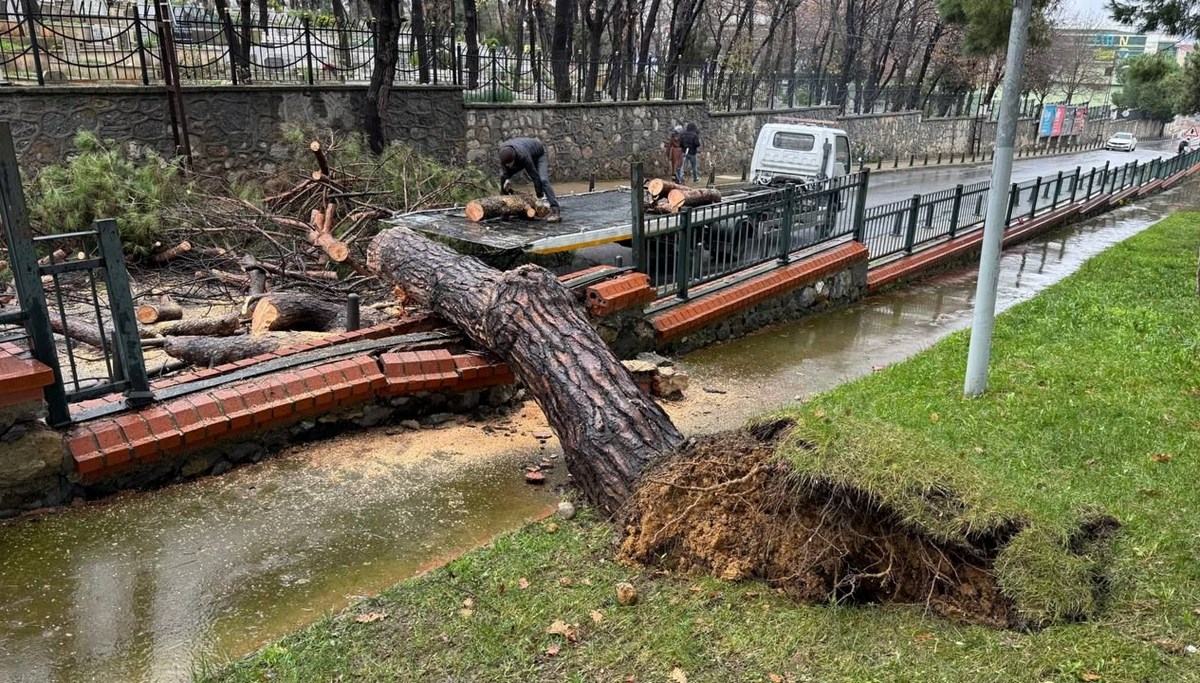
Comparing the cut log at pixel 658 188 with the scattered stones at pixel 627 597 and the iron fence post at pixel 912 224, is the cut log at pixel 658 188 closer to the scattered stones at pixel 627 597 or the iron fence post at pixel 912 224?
the iron fence post at pixel 912 224

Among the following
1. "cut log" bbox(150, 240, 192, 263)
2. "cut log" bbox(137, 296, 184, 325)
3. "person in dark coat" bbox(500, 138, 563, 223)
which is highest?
"person in dark coat" bbox(500, 138, 563, 223)

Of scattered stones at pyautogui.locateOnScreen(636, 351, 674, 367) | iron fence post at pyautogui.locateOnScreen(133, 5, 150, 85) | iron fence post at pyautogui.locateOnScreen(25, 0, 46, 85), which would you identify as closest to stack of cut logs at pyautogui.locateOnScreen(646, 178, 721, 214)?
scattered stones at pyautogui.locateOnScreen(636, 351, 674, 367)

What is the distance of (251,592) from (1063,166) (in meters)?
44.6

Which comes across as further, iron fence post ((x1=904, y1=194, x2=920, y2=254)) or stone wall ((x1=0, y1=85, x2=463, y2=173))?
stone wall ((x1=0, y1=85, x2=463, y2=173))

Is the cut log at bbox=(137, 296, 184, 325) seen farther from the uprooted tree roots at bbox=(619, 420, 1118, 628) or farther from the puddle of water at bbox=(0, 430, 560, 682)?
the uprooted tree roots at bbox=(619, 420, 1118, 628)

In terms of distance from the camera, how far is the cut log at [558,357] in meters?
4.41

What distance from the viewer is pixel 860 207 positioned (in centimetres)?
1088

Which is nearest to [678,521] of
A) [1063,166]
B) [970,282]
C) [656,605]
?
[656,605]

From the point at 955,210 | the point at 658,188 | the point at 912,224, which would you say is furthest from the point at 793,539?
the point at 955,210

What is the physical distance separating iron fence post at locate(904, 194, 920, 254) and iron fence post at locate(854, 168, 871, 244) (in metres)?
1.68

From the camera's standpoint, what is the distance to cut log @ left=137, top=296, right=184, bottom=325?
8.12 meters

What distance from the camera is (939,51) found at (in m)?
42.6

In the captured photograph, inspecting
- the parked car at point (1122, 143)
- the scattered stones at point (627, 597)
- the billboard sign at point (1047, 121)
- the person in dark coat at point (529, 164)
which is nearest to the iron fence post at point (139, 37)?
the person in dark coat at point (529, 164)

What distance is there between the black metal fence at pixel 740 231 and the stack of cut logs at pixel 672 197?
1266 mm
